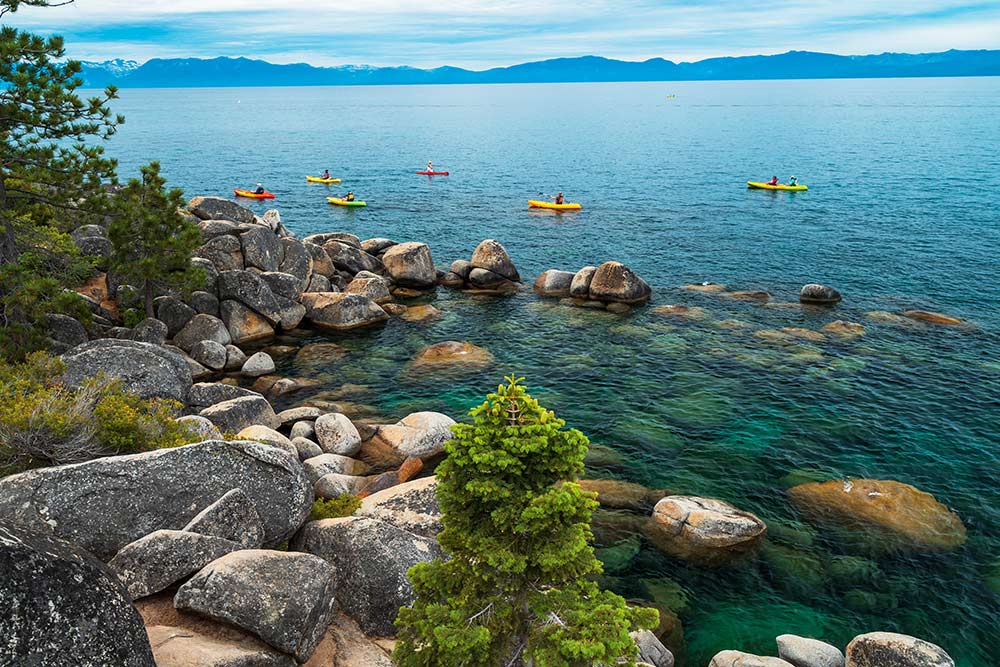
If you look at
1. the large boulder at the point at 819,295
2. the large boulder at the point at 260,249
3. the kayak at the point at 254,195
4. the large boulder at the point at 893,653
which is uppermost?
the large boulder at the point at 260,249

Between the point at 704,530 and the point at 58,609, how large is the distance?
1790 cm

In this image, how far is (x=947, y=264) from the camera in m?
54.0

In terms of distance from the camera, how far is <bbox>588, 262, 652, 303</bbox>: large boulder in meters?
46.2

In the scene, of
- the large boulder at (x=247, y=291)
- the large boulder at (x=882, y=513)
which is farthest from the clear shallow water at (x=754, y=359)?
the large boulder at (x=247, y=291)

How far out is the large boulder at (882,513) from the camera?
22.1m

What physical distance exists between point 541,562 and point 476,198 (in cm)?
8007

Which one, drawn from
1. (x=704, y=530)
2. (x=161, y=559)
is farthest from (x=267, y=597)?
(x=704, y=530)

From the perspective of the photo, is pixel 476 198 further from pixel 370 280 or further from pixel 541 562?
pixel 541 562

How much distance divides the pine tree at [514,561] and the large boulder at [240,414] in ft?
55.8

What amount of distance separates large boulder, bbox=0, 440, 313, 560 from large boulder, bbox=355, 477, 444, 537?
7.50ft

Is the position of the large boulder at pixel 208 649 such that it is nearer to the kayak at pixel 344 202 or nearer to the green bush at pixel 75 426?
the green bush at pixel 75 426

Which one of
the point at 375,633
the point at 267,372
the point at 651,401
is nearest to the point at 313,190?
the point at 267,372

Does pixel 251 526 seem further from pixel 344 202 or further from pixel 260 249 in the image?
pixel 344 202

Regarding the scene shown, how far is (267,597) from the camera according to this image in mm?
13367
